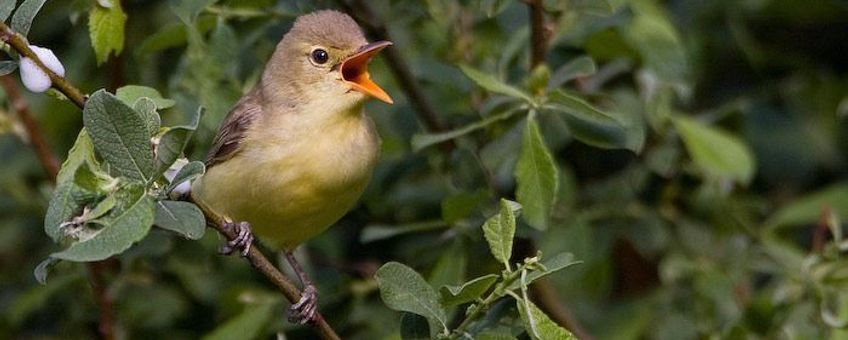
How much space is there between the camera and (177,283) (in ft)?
14.2

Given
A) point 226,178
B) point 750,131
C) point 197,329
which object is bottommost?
point 750,131

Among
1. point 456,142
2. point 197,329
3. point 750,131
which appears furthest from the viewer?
point 750,131

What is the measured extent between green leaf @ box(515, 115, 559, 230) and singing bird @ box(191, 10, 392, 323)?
0.39 m

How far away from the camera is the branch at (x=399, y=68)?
12.3 feet

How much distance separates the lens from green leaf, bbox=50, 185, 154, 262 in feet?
7.39

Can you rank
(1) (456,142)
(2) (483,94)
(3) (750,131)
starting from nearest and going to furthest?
(1) (456,142) → (2) (483,94) → (3) (750,131)

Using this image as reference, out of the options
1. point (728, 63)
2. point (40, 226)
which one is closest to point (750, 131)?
point (728, 63)

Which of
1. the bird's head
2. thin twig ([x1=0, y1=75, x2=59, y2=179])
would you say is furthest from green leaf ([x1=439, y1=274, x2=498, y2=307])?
thin twig ([x1=0, y1=75, x2=59, y2=179])

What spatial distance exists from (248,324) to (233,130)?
1.67 feet

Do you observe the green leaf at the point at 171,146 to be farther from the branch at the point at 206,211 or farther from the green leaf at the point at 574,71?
the green leaf at the point at 574,71

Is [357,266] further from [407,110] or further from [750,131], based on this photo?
[750,131]

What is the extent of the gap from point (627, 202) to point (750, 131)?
2.84 feet

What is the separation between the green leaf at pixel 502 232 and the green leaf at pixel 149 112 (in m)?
0.58

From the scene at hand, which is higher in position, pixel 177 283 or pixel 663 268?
pixel 177 283
